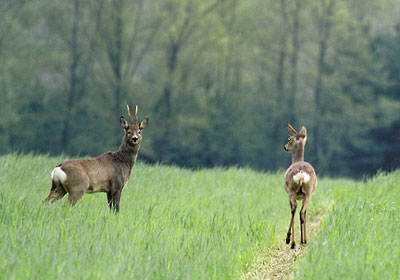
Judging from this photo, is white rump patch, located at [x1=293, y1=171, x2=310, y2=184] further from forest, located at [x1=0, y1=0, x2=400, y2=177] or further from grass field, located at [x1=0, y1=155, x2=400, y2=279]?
forest, located at [x1=0, y1=0, x2=400, y2=177]

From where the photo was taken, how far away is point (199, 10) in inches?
1193

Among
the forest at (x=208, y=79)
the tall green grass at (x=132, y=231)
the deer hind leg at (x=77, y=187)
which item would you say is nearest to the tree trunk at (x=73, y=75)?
the forest at (x=208, y=79)

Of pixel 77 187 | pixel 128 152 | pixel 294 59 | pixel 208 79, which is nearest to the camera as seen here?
pixel 77 187

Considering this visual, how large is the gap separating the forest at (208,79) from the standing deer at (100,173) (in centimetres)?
1873

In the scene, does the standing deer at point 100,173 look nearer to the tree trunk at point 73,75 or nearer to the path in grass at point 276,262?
the path in grass at point 276,262

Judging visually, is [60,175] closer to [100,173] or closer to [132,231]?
[100,173]

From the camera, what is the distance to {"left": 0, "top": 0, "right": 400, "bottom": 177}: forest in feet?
90.2

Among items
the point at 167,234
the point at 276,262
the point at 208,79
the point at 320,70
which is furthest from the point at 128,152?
the point at 320,70

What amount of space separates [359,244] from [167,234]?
2.46 metres

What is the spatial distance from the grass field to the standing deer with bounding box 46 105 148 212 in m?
0.25

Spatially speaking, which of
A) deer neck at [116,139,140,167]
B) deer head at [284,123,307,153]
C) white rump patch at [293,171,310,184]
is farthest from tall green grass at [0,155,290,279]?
deer head at [284,123,307,153]

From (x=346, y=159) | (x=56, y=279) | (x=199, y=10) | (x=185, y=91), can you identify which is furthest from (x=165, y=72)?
(x=56, y=279)

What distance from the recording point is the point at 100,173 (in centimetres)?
731

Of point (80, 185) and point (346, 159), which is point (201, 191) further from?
point (346, 159)
